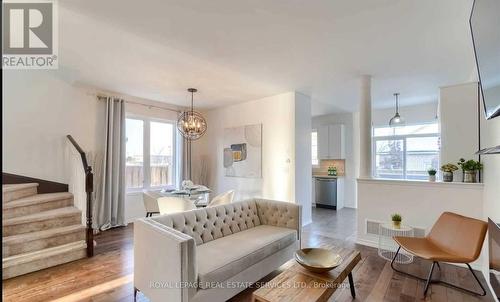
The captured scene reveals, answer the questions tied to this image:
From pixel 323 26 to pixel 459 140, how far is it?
9.24ft

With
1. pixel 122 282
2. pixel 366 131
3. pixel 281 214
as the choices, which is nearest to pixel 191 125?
pixel 281 214

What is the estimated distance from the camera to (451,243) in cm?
284

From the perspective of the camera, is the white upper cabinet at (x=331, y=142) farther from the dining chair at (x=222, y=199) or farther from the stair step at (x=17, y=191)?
the stair step at (x=17, y=191)

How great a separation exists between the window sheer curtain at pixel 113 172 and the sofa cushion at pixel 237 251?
119 inches

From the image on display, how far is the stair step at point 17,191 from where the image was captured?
3.53 metres

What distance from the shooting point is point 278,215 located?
355 centimetres

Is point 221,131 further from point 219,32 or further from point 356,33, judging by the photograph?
point 356,33

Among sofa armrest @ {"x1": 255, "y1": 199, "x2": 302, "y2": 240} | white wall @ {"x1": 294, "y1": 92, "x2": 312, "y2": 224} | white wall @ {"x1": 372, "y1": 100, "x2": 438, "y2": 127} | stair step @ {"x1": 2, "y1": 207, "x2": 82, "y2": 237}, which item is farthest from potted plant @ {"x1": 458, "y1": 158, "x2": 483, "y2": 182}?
stair step @ {"x1": 2, "y1": 207, "x2": 82, "y2": 237}

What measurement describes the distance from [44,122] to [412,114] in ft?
25.8

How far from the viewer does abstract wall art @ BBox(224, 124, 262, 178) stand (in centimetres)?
556

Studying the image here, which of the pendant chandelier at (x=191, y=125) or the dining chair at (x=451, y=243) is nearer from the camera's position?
the dining chair at (x=451, y=243)

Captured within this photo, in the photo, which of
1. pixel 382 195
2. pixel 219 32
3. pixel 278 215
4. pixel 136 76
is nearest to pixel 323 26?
pixel 219 32

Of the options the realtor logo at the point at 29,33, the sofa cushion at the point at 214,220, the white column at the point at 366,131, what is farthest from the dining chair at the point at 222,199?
the realtor logo at the point at 29,33

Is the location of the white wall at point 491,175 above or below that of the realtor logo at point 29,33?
below
